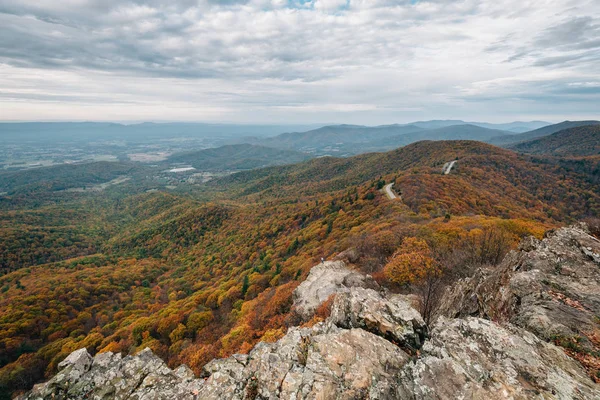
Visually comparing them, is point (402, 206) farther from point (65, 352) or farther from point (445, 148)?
point (445, 148)

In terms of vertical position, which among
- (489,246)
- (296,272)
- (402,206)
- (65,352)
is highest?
(489,246)

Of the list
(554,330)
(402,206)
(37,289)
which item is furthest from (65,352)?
(402,206)

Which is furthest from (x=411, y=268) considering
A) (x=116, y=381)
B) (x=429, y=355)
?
(x=116, y=381)

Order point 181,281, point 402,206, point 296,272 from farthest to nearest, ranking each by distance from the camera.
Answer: point 181,281 < point 402,206 < point 296,272

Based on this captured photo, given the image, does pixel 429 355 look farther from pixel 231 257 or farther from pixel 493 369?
pixel 231 257

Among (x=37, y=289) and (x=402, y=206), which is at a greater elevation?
(x=402, y=206)

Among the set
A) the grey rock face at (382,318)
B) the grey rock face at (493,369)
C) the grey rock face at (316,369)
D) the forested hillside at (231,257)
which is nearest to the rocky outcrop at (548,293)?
the grey rock face at (493,369)
